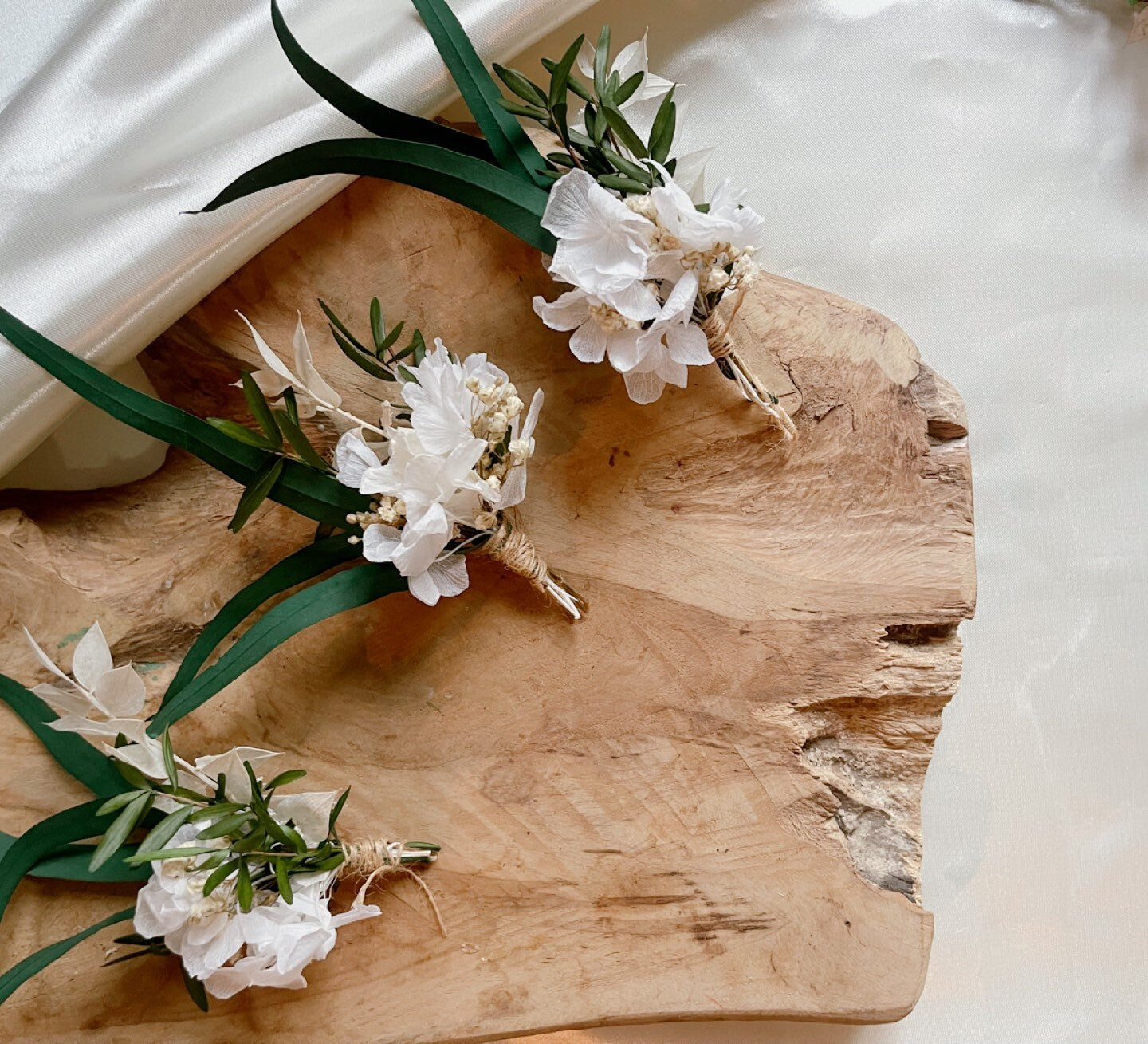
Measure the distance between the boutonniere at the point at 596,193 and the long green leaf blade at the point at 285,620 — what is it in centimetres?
25

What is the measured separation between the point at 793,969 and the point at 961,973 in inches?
13.8

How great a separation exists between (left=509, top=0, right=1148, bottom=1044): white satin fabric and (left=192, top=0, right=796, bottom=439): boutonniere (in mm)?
271

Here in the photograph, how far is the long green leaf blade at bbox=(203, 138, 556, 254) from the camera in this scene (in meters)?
0.76

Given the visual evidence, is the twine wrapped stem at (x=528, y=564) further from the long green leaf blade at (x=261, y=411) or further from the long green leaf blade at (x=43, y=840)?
the long green leaf blade at (x=43, y=840)

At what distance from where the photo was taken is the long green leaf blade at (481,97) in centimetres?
79

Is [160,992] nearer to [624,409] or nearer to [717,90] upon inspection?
[624,409]

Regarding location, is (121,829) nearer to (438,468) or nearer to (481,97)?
(438,468)

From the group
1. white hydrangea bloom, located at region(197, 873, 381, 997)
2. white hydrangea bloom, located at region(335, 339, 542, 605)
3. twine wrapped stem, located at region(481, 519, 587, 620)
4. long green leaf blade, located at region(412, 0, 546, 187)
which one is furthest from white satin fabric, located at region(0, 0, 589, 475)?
white hydrangea bloom, located at region(197, 873, 381, 997)

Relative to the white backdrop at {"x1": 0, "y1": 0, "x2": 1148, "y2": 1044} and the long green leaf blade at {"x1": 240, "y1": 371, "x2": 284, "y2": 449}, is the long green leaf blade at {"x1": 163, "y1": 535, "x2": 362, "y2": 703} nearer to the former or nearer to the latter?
the long green leaf blade at {"x1": 240, "y1": 371, "x2": 284, "y2": 449}

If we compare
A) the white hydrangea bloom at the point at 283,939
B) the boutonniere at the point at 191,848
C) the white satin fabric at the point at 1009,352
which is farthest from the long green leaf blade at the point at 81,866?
the white satin fabric at the point at 1009,352

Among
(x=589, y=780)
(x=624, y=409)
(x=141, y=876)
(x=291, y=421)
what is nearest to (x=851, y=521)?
(x=624, y=409)

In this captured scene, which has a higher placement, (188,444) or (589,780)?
(188,444)

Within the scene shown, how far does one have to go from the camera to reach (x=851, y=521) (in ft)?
2.76

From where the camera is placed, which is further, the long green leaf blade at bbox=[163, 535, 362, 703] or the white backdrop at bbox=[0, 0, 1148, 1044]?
the white backdrop at bbox=[0, 0, 1148, 1044]
